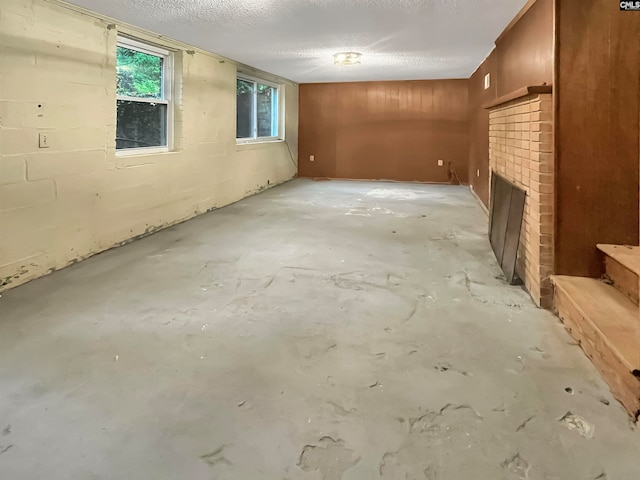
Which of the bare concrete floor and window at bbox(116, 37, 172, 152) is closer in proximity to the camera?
the bare concrete floor

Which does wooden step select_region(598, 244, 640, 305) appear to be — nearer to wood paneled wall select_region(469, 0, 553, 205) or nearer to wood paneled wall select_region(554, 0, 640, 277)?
wood paneled wall select_region(554, 0, 640, 277)

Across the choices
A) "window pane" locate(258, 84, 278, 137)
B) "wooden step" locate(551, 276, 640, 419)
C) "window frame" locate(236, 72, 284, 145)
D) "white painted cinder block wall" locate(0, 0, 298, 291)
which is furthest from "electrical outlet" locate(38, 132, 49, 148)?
"window pane" locate(258, 84, 278, 137)

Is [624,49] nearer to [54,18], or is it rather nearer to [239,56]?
[54,18]

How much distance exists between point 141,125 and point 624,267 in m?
4.47

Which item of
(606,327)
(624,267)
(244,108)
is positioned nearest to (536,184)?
(624,267)

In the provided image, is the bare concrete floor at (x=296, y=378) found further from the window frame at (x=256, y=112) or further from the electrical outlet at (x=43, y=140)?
the window frame at (x=256, y=112)

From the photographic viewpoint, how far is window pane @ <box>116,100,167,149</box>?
15.0 feet

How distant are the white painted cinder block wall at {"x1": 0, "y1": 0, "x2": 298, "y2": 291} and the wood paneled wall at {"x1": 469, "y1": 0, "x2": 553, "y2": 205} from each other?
11.3ft

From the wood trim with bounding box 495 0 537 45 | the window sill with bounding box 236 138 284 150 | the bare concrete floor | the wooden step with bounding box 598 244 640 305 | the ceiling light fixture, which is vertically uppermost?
the ceiling light fixture

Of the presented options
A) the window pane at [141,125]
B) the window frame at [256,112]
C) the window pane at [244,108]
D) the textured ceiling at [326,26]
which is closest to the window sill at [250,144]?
Result: the window frame at [256,112]

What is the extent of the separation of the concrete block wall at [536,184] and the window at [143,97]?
3533 mm

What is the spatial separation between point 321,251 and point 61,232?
2113 mm

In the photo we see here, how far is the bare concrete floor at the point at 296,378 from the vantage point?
59.2 inches

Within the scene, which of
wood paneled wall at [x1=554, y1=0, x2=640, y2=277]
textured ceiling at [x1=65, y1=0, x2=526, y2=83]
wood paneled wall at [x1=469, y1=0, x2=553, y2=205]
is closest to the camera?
wood paneled wall at [x1=554, y1=0, x2=640, y2=277]
